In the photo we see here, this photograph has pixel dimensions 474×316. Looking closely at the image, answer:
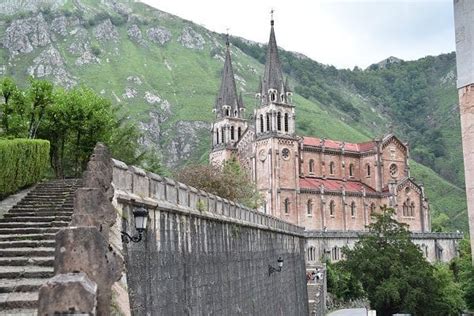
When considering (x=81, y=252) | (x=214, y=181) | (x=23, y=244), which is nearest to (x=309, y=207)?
(x=214, y=181)

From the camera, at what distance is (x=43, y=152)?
75.9 feet

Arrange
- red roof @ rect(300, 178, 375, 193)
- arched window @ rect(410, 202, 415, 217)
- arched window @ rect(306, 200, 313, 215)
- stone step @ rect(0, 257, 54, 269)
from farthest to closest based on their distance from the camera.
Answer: arched window @ rect(410, 202, 415, 217) < red roof @ rect(300, 178, 375, 193) < arched window @ rect(306, 200, 313, 215) < stone step @ rect(0, 257, 54, 269)

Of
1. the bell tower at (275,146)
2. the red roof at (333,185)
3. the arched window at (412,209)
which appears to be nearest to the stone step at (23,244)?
the bell tower at (275,146)

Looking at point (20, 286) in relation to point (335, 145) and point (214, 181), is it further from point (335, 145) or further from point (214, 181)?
point (335, 145)

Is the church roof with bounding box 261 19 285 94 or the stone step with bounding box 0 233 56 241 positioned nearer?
the stone step with bounding box 0 233 56 241

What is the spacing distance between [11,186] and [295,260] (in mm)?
19402

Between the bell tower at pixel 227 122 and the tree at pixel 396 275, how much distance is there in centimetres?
2398

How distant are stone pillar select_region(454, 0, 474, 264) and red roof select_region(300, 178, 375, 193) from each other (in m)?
44.4

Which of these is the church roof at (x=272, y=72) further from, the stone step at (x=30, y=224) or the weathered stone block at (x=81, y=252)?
the weathered stone block at (x=81, y=252)

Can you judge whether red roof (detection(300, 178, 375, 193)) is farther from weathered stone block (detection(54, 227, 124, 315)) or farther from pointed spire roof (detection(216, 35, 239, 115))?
weathered stone block (detection(54, 227, 124, 315))

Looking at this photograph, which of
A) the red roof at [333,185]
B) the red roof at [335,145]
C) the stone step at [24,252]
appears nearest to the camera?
the stone step at [24,252]

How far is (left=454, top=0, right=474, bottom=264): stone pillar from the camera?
62.0 feet

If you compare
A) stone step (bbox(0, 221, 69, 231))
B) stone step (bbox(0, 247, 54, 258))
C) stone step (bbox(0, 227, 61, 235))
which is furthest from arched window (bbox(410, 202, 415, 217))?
stone step (bbox(0, 247, 54, 258))

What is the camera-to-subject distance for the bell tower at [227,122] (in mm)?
68375
